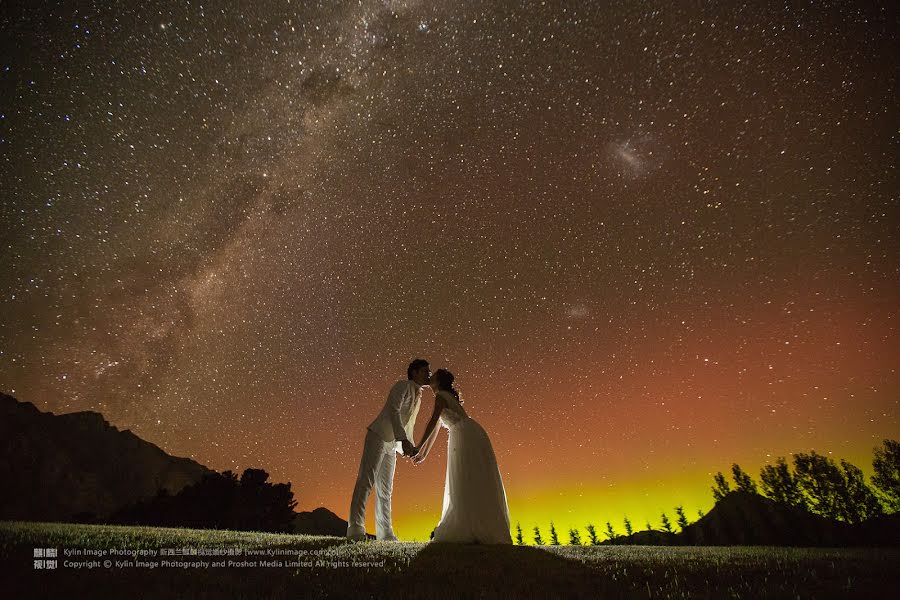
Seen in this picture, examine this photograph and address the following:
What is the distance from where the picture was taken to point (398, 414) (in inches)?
318

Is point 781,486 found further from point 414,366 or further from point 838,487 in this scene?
point 414,366

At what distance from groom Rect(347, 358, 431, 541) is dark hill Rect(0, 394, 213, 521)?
304 feet

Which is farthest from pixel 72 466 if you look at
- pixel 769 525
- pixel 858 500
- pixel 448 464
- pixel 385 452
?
pixel 858 500

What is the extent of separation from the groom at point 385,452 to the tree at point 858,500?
8577cm

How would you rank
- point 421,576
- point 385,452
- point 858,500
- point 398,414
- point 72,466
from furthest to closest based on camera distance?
point 72,466 → point 858,500 → point 385,452 → point 398,414 → point 421,576

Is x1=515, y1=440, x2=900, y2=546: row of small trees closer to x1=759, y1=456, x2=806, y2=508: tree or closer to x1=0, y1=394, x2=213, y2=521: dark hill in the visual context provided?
x1=759, y1=456, x2=806, y2=508: tree

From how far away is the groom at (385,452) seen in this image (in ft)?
26.1

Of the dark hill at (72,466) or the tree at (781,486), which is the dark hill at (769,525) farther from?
the dark hill at (72,466)

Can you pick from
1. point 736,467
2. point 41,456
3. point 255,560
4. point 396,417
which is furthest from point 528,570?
point 41,456

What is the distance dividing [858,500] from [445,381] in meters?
89.4

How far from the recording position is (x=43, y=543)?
4.02m

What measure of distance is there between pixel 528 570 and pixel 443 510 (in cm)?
395

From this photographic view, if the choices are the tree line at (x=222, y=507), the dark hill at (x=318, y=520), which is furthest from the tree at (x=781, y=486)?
the dark hill at (x=318, y=520)

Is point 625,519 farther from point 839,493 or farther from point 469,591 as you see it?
point 469,591
